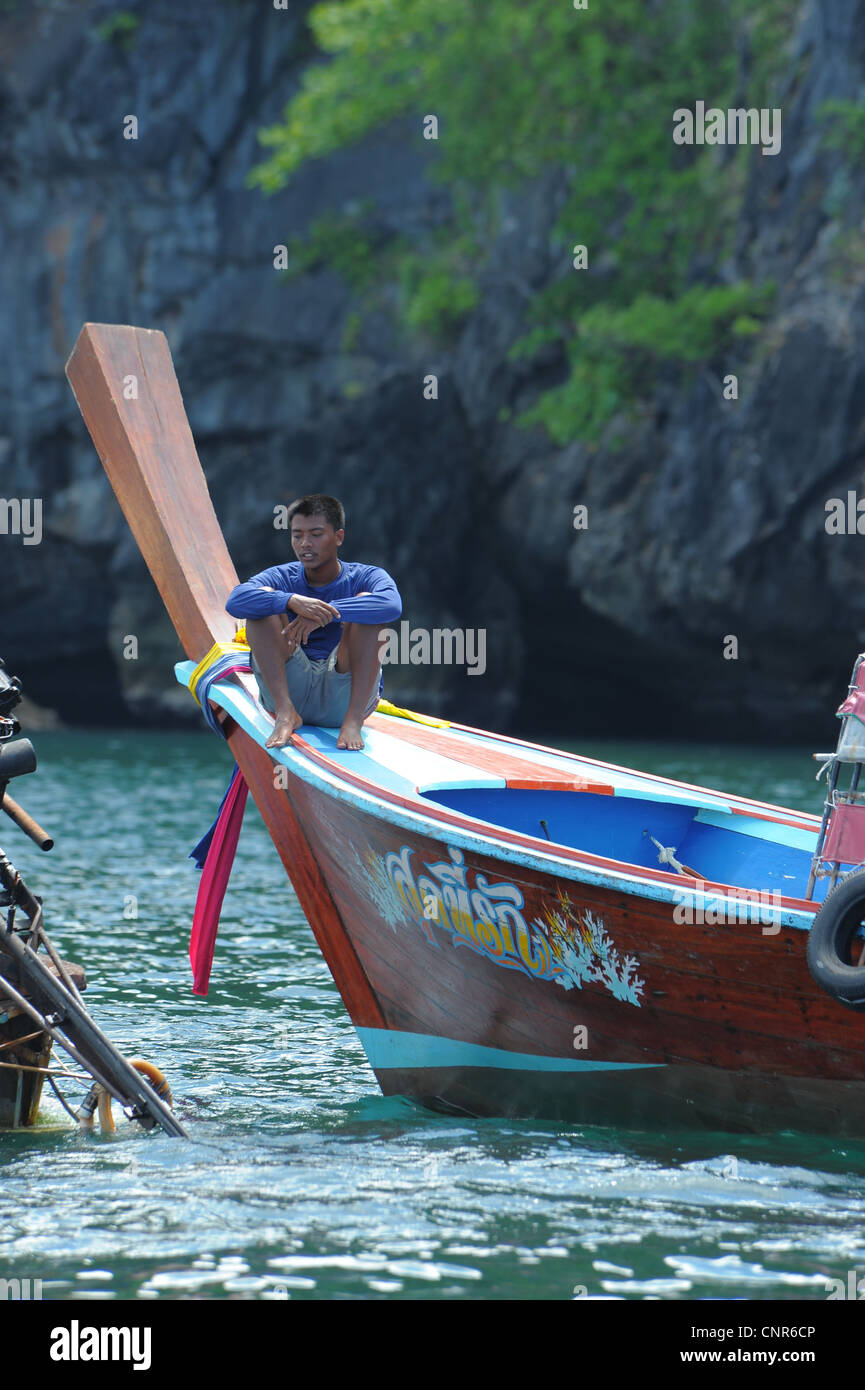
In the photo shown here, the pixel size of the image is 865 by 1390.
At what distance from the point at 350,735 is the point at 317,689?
0.22 metres

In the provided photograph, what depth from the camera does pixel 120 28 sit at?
24.8 meters

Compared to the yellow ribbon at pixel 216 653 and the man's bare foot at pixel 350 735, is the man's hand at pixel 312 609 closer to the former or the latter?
the man's bare foot at pixel 350 735

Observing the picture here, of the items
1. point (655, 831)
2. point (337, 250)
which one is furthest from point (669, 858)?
point (337, 250)

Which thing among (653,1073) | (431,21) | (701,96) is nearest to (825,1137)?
(653,1073)

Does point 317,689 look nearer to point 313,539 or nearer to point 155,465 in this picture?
point 313,539

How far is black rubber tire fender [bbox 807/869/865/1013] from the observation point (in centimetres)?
416

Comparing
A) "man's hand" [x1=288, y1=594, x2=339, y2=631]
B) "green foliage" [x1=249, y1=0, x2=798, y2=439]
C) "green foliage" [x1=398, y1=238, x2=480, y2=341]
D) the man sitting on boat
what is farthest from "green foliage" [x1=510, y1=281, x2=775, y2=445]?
"man's hand" [x1=288, y1=594, x2=339, y2=631]

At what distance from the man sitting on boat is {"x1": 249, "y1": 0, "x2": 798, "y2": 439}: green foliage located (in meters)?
16.0

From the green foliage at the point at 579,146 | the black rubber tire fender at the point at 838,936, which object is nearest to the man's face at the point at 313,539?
the black rubber tire fender at the point at 838,936

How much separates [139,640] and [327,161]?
8.36m

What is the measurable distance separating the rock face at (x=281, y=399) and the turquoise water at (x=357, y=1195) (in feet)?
57.1

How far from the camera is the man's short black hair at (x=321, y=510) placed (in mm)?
5352

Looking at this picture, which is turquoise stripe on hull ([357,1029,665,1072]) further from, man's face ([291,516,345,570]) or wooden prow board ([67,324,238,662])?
wooden prow board ([67,324,238,662])
